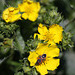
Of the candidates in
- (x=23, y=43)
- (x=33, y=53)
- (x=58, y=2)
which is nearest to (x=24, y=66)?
(x=33, y=53)

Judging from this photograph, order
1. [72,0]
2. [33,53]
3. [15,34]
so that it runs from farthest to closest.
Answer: [72,0] → [15,34] → [33,53]

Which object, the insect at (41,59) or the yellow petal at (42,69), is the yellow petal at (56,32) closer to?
the insect at (41,59)

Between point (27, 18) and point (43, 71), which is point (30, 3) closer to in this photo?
point (27, 18)

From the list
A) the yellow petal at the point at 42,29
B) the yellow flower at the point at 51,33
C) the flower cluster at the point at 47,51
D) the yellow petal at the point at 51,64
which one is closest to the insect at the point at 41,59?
the flower cluster at the point at 47,51

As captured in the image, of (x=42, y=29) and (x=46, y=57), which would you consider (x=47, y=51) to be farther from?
(x=42, y=29)

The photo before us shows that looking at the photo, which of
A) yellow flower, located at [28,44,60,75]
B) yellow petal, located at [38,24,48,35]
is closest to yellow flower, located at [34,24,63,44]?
yellow petal, located at [38,24,48,35]

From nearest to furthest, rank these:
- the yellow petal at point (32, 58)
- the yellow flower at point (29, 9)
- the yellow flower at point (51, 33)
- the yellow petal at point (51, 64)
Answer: the yellow petal at point (32, 58) → the yellow petal at point (51, 64) → the yellow flower at point (51, 33) → the yellow flower at point (29, 9)
